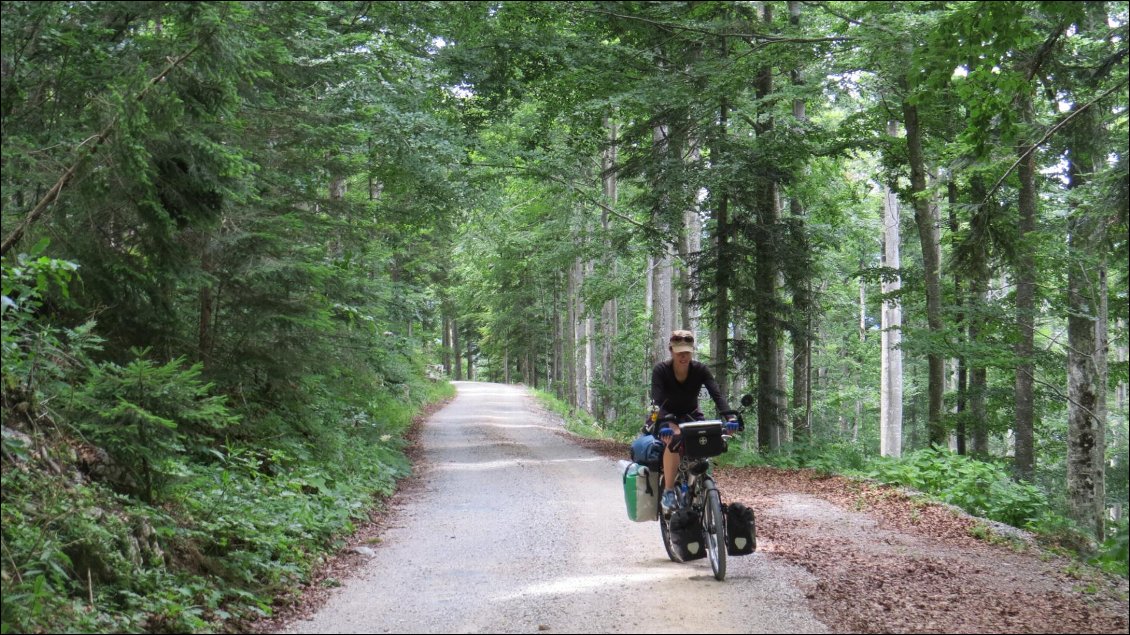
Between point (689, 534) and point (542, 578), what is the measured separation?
1318mm

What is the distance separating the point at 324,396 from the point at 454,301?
32669 millimetres

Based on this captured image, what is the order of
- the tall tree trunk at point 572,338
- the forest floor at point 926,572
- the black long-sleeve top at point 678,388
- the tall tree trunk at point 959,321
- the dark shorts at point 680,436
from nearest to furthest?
the forest floor at point 926,572, the dark shorts at point 680,436, the black long-sleeve top at point 678,388, the tall tree trunk at point 959,321, the tall tree trunk at point 572,338

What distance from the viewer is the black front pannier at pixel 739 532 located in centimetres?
639

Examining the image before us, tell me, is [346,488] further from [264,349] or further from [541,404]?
[541,404]

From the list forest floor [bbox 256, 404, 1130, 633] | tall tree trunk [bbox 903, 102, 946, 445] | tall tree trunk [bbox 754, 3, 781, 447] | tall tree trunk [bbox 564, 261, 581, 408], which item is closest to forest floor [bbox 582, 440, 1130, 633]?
forest floor [bbox 256, 404, 1130, 633]

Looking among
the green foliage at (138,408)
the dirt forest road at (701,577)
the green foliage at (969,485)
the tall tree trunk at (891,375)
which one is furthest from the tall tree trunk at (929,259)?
the green foliage at (138,408)

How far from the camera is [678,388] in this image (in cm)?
706

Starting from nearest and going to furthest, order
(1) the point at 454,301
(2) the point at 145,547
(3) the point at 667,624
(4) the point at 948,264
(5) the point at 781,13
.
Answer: (3) the point at 667,624 < (2) the point at 145,547 < (4) the point at 948,264 < (5) the point at 781,13 < (1) the point at 454,301

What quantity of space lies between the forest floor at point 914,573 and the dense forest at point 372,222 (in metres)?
1.09

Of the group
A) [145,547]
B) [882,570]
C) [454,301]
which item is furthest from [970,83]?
[454,301]

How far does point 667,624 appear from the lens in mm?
5254

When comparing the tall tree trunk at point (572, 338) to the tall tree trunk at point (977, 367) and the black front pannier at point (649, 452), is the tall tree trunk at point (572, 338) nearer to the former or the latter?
the tall tree trunk at point (977, 367)

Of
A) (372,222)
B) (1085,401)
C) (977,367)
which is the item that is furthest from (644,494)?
(977,367)

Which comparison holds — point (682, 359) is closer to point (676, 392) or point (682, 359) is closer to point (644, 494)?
point (676, 392)
